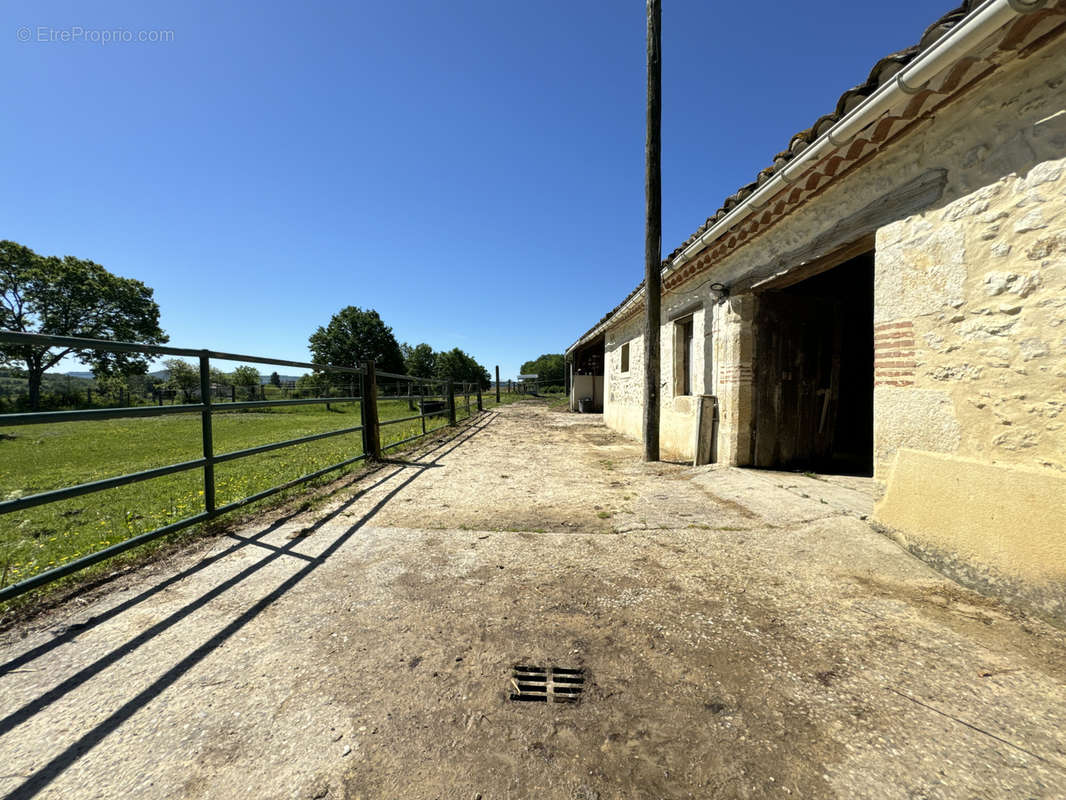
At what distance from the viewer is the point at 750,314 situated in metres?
5.04

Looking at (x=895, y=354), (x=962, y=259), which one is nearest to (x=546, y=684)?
(x=895, y=354)

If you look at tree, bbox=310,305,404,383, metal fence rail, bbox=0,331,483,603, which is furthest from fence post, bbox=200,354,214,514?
tree, bbox=310,305,404,383

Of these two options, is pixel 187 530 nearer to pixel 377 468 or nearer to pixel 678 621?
pixel 377 468

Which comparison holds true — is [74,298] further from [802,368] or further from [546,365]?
[546,365]

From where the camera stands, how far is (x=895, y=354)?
2.88m

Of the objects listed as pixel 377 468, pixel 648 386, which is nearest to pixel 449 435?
pixel 377 468

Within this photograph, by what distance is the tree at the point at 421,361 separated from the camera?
52125mm

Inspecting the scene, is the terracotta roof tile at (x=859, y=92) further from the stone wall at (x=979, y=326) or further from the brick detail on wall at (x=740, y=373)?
the brick detail on wall at (x=740, y=373)

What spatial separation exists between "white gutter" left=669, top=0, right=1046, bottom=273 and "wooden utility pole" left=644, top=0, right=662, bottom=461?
2.23 m

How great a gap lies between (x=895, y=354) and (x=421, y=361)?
177 feet

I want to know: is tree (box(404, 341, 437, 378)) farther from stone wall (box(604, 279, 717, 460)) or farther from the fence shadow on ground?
the fence shadow on ground

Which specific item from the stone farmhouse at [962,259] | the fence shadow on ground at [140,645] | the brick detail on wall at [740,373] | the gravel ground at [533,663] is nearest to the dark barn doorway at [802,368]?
the brick detail on wall at [740,373]

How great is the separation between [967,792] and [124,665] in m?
3.00

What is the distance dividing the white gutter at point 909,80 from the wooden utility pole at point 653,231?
2.23m
